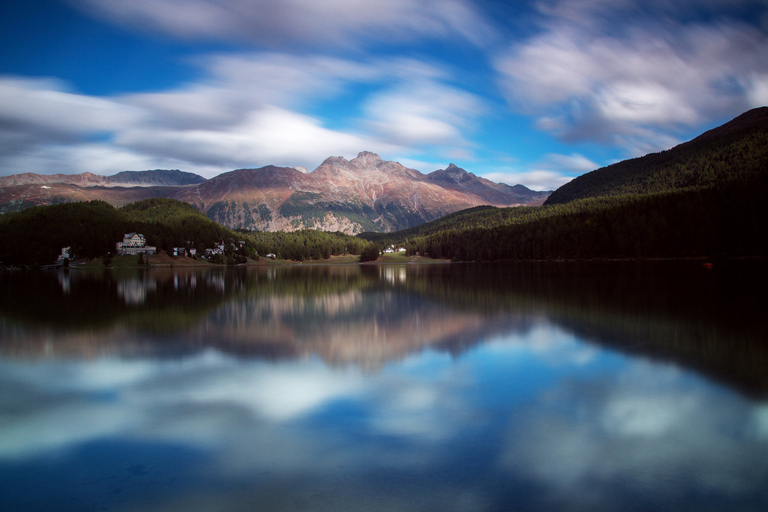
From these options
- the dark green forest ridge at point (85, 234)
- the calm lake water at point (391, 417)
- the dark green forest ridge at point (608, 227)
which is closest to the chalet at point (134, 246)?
the dark green forest ridge at point (85, 234)

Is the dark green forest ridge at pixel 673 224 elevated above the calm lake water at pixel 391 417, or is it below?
above

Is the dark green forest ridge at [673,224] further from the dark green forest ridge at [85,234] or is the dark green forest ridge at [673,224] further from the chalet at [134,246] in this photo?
the chalet at [134,246]

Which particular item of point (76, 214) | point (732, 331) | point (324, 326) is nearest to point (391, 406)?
point (324, 326)

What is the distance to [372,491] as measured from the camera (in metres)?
6.95

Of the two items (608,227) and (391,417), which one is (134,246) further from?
(391,417)

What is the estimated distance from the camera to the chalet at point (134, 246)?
474ft

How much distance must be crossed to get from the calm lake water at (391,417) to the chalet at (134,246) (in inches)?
5518

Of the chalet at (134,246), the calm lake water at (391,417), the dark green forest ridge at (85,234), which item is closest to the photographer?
the calm lake water at (391,417)

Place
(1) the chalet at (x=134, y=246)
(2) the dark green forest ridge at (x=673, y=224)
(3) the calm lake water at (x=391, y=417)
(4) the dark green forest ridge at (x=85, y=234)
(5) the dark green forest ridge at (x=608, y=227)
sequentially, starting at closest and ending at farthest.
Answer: (3) the calm lake water at (x=391, y=417)
(2) the dark green forest ridge at (x=673, y=224)
(5) the dark green forest ridge at (x=608, y=227)
(4) the dark green forest ridge at (x=85, y=234)
(1) the chalet at (x=134, y=246)

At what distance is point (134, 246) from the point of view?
146750mm

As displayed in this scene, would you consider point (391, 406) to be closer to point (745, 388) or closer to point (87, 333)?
point (745, 388)

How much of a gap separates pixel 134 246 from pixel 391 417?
6331 inches

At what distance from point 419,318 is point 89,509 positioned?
19044 millimetres

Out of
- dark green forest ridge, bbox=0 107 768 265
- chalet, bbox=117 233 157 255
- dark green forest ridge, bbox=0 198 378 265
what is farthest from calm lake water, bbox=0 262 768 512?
chalet, bbox=117 233 157 255
